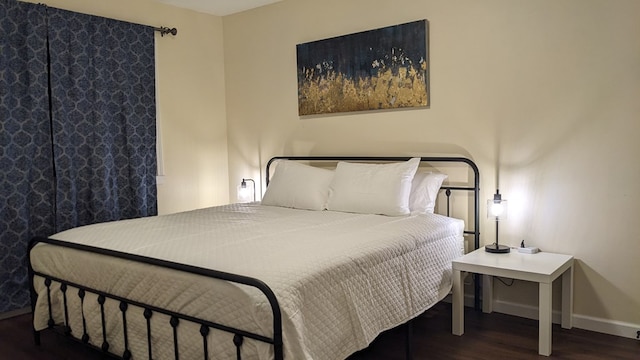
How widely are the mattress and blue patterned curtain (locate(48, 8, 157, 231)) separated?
0.85m

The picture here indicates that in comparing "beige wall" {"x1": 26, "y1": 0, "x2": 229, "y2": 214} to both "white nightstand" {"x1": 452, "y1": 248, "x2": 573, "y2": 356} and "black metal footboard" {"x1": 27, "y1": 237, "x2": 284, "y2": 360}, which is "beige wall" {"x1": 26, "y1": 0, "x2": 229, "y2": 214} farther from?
"white nightstand" {"x1": 452, "y1": 248, "x2": 573, "y2": 356}

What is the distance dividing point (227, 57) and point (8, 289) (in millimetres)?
2680

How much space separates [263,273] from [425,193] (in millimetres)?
1754

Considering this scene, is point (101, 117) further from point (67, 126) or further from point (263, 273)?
point (263, 273)

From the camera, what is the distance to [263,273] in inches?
75.6

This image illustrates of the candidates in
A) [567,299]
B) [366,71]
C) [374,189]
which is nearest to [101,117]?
[366,71]

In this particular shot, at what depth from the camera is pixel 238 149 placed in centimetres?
480

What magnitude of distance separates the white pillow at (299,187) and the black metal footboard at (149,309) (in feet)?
5.30

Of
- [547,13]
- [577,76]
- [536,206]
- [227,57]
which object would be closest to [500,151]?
[536,206]

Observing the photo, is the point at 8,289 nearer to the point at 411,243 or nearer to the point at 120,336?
the point at 120,336

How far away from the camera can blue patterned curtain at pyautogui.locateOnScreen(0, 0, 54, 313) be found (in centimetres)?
333

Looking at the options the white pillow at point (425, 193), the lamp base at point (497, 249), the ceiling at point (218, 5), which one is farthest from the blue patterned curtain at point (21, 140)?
the lamp base at point (497, 249)

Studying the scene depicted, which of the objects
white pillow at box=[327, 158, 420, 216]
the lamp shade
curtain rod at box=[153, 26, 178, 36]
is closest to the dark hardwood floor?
the lamp shade

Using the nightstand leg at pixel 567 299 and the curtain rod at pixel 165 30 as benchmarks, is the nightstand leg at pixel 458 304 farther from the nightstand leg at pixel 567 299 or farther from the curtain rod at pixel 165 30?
the curtain rod at pixel 165 30
